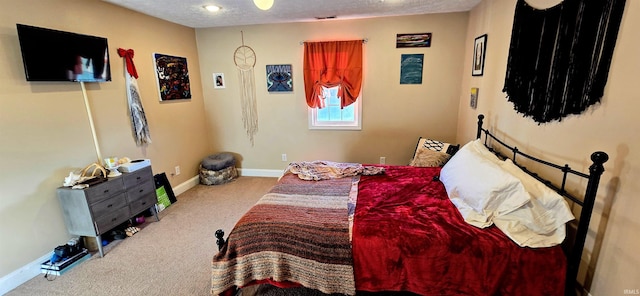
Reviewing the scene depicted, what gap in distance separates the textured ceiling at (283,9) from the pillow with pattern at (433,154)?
1.63 meters

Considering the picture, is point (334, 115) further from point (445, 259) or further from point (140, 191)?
point (445, 259)

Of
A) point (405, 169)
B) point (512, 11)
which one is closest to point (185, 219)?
point (405, 169)

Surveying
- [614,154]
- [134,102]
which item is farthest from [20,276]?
[614,154]

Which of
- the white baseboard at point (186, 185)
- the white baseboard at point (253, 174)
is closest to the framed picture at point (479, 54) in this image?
the white baseboard at point (253, 174)

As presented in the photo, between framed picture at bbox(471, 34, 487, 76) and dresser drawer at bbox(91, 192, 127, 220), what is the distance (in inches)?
155

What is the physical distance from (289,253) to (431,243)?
2.79ft

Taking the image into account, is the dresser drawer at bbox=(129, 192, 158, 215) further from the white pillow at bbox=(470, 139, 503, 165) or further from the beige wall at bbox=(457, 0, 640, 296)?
the beige wall at bbox=(457, 0, 640, 296)

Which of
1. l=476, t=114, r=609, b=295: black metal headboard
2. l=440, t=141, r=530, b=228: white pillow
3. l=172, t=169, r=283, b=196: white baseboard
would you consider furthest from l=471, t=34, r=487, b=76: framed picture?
l=172, t=169, r=283, b=196: white baseboard

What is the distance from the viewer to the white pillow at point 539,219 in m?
1.46

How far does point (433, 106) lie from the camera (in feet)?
12.4

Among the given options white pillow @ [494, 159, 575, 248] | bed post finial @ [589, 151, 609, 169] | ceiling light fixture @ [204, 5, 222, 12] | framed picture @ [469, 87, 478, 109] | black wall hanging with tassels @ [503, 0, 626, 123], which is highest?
ceiling light fixture @ [204, 5, 222, 12]

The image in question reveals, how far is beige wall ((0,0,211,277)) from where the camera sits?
2.07m

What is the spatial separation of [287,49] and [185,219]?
2662 mm

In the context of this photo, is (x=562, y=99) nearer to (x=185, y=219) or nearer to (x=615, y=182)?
(x=615, y=182)
